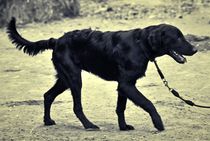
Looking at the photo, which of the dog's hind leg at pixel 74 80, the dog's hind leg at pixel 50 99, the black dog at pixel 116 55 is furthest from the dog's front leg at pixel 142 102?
the dog's hind leg at pixel 50 99

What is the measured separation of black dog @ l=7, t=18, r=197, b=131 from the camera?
739 centimetres

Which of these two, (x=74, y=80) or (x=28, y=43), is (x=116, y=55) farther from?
(x=28, y=43)

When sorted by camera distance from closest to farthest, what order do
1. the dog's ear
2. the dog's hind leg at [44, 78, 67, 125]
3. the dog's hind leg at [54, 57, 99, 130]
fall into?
1. the dog's ear
2. the dog's hind leg at [54, 57, 99, 130]
3. the dog's hind leg at [44, 78, 67, 125]

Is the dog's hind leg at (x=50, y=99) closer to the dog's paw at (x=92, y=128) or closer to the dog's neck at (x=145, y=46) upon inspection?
the dog's paw at (x=92, y=128)

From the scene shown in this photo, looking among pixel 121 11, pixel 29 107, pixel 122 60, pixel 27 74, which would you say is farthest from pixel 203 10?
pixel 122 60

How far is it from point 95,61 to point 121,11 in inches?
454

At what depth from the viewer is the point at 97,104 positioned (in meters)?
9.25

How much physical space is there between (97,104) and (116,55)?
1.84 metres

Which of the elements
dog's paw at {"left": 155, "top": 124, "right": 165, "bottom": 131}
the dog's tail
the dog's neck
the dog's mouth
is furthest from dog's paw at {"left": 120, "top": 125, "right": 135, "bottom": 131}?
the dog's tail

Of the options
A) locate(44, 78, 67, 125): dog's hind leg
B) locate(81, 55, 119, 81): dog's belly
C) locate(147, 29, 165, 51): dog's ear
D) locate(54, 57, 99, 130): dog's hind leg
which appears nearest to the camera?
locate(147, 29, 165, 51): dog's ear

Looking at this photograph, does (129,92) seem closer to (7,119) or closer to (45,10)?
(7,119)

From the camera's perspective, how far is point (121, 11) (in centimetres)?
1919

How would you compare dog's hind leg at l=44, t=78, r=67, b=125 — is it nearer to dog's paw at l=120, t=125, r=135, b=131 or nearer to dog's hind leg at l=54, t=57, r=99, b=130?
dog's hind leg at l=54, t=57, r=99, b=130

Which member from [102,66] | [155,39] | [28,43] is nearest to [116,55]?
[102,66]
